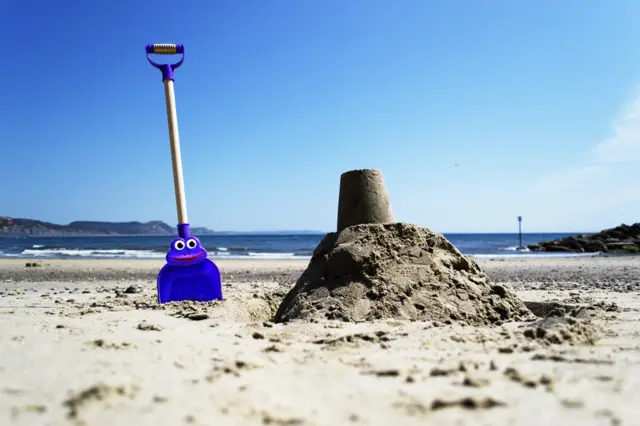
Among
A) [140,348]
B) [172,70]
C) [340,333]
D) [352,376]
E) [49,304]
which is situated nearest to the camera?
[352,376]

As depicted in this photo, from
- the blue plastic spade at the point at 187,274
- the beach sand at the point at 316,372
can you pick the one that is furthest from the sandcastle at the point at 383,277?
the blue plastic spade at the point at 187,274

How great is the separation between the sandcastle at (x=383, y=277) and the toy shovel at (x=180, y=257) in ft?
3.58

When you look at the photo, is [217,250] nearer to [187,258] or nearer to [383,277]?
[187,258]

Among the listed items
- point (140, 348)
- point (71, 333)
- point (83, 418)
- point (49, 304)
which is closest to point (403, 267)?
point (140, 348)

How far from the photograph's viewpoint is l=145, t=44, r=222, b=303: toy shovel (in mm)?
5059

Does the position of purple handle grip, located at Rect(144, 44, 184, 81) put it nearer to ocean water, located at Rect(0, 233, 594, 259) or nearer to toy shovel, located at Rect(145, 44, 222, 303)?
toy shovel, located at Rect(145, 44, 222, 303)

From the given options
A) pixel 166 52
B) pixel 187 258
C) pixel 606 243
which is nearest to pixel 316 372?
pixel 187 258

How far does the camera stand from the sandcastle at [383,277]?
12.8 ft

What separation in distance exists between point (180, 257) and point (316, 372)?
10.1ft

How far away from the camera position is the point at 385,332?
325 cm

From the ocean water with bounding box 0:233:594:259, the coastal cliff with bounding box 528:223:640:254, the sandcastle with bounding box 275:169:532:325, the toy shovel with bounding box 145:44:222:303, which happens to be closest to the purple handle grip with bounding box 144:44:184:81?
the toy shovel with bounding box 145:44:222:303

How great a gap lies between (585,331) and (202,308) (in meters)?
3.26

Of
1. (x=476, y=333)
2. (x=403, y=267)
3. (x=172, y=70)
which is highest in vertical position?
(x=172, y=70)

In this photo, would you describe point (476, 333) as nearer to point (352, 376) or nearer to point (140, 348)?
point (352, 376)
